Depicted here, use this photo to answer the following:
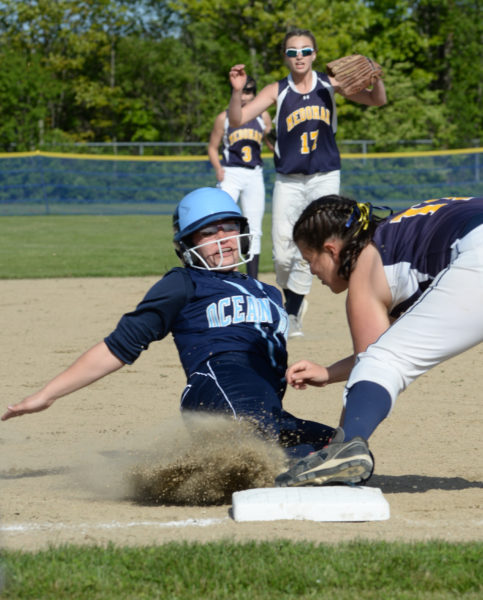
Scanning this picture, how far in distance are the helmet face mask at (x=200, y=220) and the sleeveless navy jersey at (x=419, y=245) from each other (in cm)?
84

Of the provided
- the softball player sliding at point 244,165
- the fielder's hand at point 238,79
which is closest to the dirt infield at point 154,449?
the fielder's hand at point 238,79

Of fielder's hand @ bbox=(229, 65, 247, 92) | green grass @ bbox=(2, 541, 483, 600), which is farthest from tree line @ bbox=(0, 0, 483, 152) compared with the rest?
green grass @ bbox=(2, 541, 483, 600)

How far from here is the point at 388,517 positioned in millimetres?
3277

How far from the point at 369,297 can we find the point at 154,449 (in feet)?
4.14

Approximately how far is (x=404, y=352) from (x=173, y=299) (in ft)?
3.42

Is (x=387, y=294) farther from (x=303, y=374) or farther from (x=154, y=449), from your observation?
(x=154, y=449)

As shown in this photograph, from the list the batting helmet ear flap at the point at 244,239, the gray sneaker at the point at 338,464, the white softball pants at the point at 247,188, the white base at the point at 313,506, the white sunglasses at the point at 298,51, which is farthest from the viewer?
the white softball pants at the point at 247,188

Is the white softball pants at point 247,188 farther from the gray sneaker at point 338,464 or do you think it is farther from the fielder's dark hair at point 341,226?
the gray sneaker at point 338,464

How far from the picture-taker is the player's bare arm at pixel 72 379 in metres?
3.60

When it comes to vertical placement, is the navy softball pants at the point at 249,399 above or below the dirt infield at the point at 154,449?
above

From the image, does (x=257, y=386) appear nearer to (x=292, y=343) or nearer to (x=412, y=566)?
(x=412, y=566)

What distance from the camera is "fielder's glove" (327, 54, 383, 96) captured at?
6.93 m

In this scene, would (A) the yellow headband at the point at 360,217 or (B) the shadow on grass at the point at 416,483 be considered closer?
(A) the yellow headband at the point at 360,217

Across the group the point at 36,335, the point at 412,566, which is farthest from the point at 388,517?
the point at 36,335
